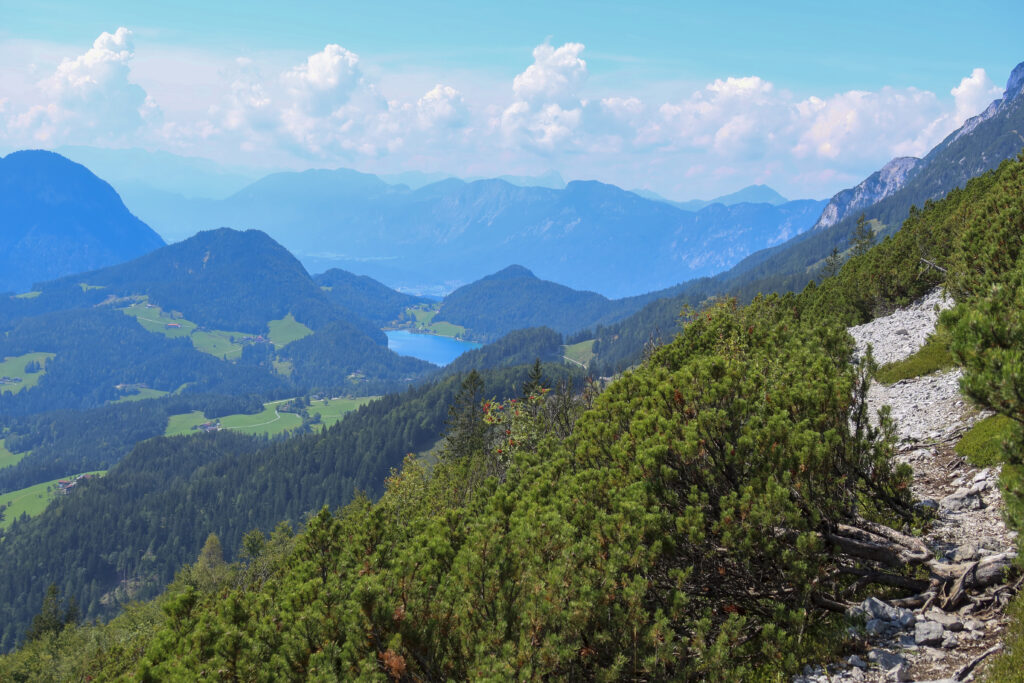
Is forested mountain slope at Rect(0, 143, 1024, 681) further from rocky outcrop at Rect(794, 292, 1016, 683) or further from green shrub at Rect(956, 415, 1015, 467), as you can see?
green shrub at Rect(956, 415, 1015, 467)

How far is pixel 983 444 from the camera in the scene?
17297 millimetres

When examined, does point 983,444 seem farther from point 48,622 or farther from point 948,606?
point 48,622

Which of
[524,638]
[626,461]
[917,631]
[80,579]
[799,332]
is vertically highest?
[799,332]

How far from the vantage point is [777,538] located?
11.0 m

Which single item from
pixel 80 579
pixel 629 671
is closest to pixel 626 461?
pixel 629 671

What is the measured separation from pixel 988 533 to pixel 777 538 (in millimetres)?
6241

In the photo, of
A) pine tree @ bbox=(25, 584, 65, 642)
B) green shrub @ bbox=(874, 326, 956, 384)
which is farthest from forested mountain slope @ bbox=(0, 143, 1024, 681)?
pine tree @ bbox=(25, 584, 65, 642)

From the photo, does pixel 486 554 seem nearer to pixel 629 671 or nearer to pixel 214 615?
pixel 629 671

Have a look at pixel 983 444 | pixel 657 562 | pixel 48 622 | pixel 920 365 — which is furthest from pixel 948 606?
pixel 48 622

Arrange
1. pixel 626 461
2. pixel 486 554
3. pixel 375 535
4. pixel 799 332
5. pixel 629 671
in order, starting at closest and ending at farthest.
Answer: pixel 629 671 < pixel 486 554 < pixel 626 461 < pixel 375 535 < pixel 799 332

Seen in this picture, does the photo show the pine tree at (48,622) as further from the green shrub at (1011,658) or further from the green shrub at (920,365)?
the green shrub at (1011,658)

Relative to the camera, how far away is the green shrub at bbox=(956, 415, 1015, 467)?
1648 centimetres

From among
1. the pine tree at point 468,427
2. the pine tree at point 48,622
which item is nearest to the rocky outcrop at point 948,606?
the pine tree at point 468,427

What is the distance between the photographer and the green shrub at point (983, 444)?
16.5 meters
